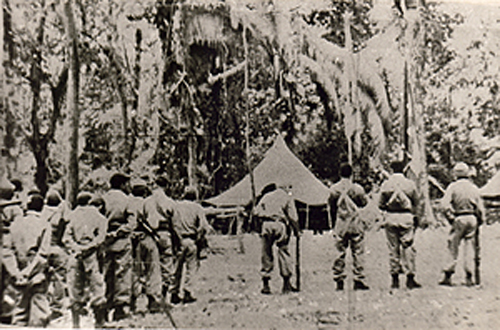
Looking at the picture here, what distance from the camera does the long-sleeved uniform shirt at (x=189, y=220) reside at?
5.62 meters

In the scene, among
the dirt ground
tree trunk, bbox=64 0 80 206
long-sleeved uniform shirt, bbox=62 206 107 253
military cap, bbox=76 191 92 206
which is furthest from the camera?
tree trunk, bbox=64 0 80 206

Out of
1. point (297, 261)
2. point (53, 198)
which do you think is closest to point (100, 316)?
point (53, 198)

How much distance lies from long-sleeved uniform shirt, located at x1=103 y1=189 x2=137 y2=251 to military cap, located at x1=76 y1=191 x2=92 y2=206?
7.5 inches

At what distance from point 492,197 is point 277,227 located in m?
2.21

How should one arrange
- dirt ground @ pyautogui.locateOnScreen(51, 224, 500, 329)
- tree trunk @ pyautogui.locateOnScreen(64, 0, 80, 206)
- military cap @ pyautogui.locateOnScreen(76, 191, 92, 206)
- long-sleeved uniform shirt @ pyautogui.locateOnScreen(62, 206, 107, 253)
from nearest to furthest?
1. dirt ground @ pyautogui.locateOnScreen(51, 224, 500, 329)
2. long-sleeved uniform shirt @ pyautogui.locateOnScreen(62, 206, 107, 253)
3. military cap @ pyautogui.locateOnScreen(76, 191, 92, 206)
4. tree trunk @ pyautogui.locateOnScreen(64, 0, 80, 206)

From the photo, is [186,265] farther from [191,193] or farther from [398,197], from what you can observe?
[398,197]

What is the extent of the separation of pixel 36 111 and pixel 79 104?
48cm

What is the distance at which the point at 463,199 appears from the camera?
5.66 meters

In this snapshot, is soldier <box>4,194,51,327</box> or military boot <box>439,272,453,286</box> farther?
soldier <box>4,194,51,327</box>

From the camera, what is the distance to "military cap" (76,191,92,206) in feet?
18.8

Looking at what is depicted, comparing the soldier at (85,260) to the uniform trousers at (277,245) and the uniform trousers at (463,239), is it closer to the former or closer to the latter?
the uniform trousers at (277,245)

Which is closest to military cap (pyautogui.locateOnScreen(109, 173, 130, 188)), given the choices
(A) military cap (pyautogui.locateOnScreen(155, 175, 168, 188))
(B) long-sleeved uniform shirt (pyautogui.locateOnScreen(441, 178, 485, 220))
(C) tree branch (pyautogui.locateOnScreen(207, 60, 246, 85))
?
(A) military cap (pyautogui.locateOnScreen(155, 175, 168, 188))

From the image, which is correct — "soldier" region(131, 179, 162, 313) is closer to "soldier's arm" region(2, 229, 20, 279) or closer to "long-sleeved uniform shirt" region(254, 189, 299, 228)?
"long-sleeved uniform shirt" region(254, 189, 299, 228)

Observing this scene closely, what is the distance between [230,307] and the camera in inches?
219
